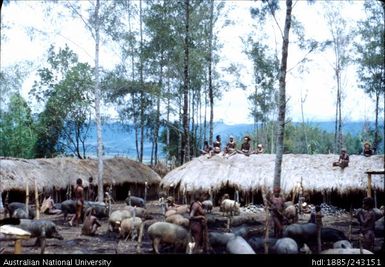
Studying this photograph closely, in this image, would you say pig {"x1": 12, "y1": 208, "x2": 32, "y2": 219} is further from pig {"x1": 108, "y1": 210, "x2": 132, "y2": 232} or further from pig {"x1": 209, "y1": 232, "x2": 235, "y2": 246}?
pig {"x1": 209, "y1": 232, "x2": 235, "y2": 246}

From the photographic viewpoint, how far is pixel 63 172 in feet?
64.7

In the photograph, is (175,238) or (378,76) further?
(378,76)

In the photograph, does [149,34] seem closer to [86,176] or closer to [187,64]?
[187,64]

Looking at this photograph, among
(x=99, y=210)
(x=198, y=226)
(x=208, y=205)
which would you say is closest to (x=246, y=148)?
(x=208, y=205)

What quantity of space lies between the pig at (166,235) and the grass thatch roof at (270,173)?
861cm

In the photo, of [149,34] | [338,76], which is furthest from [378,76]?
[149,34]

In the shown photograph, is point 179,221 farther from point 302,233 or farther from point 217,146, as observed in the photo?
point 217,146

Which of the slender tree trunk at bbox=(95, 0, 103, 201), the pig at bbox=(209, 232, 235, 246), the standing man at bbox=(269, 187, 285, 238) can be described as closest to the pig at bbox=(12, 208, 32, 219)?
the slender tree trunk at bbox=(95, 0, 103, 201)

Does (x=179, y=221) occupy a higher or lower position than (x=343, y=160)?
lower

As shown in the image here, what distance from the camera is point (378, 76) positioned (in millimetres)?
23672

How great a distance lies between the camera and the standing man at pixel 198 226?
9.85 meters

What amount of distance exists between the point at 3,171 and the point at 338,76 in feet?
72.3

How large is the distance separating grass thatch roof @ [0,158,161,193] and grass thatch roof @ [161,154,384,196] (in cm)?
350

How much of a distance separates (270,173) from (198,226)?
359 inches
